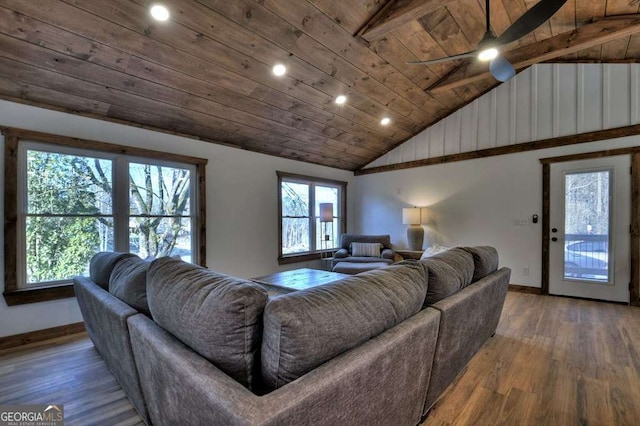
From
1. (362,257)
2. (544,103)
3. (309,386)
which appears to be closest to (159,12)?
(309,386)

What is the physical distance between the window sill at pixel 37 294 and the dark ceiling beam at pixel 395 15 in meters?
4.03

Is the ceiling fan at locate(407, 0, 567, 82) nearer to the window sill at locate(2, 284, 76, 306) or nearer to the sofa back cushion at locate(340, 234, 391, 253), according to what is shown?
the sofa back cushion at locate(340, 234, 391, 253)

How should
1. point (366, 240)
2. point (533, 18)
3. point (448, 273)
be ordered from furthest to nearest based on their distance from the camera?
point (366, 240), point (533, 18), point (448, 273)

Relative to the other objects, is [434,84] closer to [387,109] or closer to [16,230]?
[387,109]

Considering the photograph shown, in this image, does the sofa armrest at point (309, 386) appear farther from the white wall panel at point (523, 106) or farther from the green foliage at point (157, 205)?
the white wall panel at point (523, 106)

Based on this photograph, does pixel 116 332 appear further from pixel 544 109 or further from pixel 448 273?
pixel 544 109

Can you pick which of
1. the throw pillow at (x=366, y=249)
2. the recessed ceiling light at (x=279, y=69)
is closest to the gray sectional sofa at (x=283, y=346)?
the recessed ceiling light at (x=279, y=69)

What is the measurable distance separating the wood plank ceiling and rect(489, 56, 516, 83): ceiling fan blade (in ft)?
2.32

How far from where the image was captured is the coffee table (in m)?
2.87

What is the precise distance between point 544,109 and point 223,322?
5343 mm

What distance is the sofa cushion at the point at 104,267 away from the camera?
2.07m

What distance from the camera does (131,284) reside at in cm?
166

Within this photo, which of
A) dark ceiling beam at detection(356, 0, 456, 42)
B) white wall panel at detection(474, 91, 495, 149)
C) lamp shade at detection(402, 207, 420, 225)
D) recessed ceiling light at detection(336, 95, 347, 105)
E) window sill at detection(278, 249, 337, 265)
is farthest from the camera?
lamp shade at detection(402, 207, 420, 225)

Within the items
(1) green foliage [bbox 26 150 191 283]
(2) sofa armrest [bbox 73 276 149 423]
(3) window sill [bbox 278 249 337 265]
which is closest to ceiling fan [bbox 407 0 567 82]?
(2) sofa armrest [bbox 73 276 149 423]
